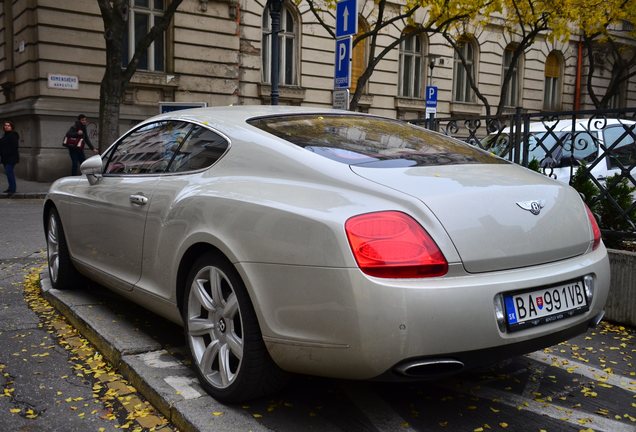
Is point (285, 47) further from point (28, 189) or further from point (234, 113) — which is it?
point (234, 113)

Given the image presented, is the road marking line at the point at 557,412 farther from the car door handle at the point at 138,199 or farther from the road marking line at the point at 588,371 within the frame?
the car door handle at the point at 138,199

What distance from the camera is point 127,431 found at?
288 cm

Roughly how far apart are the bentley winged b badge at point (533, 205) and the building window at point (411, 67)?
22337 mm

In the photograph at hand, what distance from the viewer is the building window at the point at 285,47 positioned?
20844 millimetres

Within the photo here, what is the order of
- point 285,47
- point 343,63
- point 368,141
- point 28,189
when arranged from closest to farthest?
point 368,141 < point 343,63 < point 28,189 < point 285,47

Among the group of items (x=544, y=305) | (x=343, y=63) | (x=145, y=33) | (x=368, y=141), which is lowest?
(x=544, y=305)

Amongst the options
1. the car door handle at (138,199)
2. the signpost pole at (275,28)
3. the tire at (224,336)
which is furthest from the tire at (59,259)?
the signpost pole at (275,28)

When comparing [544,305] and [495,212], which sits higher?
[495,212]

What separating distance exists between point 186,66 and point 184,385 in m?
16.7

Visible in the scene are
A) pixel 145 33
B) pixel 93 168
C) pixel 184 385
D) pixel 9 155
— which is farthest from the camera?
pixel 145 33

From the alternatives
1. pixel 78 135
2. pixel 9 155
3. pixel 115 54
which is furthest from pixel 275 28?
pixel 9 155

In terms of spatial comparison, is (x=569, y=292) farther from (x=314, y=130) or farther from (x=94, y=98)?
(x=94, y=98)

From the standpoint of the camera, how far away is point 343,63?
833 cm

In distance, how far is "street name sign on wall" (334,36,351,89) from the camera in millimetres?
8203
